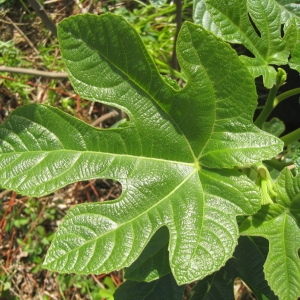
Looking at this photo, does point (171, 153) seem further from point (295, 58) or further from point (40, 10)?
point (40, 10)

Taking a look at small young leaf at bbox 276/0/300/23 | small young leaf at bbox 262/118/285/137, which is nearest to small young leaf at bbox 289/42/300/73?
small young leaf at bbox 276/0/300/23

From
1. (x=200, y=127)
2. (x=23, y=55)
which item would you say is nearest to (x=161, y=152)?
(x=200, y=127)

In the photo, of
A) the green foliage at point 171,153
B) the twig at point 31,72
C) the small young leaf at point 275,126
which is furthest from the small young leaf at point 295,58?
the twig at point 31,72

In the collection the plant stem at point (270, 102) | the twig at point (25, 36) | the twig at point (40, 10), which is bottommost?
the twig at point (25, 36)

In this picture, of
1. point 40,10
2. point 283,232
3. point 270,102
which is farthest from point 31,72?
point 283,232

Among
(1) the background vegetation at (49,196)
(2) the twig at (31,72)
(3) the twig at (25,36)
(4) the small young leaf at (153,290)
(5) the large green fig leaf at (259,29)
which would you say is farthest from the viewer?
(3) the twig at (25,36)

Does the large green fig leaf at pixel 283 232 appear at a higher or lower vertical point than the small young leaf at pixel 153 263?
higher

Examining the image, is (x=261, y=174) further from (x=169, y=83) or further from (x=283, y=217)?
(x=169, y=83)

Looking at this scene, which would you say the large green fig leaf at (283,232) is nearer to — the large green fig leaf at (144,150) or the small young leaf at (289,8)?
the large green fig leaf at (144,150)
